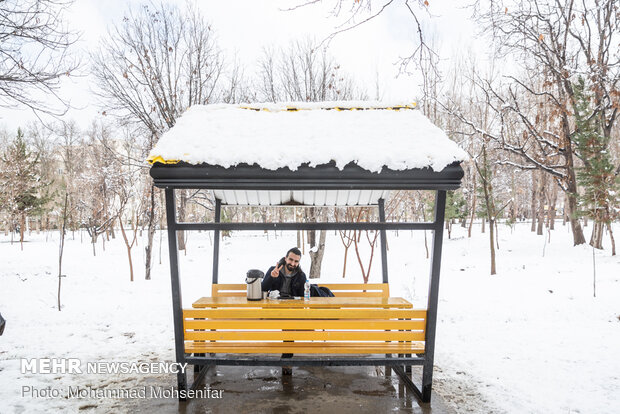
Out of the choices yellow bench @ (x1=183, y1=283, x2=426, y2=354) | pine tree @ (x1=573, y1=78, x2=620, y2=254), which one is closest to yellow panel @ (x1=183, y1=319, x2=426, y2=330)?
yellow bench @ (x1=183, y1=283, x2=426, y2=354)

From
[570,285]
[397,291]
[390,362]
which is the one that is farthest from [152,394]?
[570,285]

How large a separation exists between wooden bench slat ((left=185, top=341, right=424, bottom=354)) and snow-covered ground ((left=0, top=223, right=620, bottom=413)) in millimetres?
782

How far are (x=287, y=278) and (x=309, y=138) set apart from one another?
2.22 meters

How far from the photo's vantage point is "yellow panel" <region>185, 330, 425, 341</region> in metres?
3.82

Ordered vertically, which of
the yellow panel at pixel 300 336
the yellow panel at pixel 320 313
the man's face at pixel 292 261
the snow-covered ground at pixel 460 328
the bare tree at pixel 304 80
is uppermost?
the bare tree at pixel 304 80

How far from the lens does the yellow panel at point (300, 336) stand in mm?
3818

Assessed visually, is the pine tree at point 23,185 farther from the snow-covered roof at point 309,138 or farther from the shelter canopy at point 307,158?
the shelter canopy at point 307,158

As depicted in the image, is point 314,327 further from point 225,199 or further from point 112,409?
point 225,199

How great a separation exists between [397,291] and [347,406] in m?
6.57

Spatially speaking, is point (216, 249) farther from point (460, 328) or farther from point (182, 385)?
point (460, 328)

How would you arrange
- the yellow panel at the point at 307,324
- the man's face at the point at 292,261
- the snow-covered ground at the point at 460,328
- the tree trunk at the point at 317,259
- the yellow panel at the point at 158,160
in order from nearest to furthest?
the yellow panel at the point at 158,160, the yellow panel at the point at 307,324, the snow-covered ground at the point at 460,328, the man's face at the point at 292,261, the tree trunk at the point at 317,259

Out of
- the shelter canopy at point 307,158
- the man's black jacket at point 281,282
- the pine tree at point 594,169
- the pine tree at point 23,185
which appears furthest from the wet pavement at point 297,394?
the pine tree at point 23,185

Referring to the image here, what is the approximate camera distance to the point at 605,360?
191 inches

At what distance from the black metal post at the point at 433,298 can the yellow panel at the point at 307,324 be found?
0.11 meters
